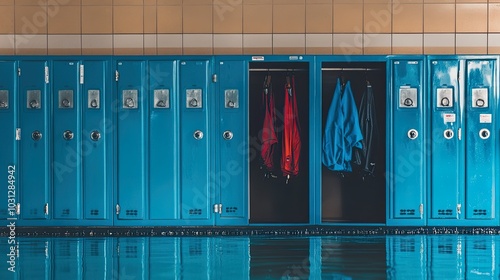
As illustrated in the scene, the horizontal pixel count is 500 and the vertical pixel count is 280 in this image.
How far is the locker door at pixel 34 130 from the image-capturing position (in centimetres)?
938

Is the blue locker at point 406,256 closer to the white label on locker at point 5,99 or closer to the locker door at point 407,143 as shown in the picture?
the locker door at point 407,143

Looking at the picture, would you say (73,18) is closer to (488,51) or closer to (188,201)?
(188,201)

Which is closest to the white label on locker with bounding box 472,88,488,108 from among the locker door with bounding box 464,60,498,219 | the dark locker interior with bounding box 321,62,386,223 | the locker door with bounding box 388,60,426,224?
the locker door with bounding box 464,60,498,219

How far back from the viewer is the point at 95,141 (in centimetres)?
939

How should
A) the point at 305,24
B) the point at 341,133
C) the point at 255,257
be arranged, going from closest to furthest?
1. the point at 255,257
2. the point at 341,133
3. the point at 305,24

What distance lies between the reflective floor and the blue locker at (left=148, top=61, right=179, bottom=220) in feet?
1.51

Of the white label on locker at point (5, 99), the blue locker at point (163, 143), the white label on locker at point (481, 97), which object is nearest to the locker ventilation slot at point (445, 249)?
the white label on locker at point (481, 97)

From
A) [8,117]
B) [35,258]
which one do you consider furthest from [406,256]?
[8,117]

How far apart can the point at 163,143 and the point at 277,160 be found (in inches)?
52.8

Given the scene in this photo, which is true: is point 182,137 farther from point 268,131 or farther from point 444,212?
point 444,212

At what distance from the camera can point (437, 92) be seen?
30.7 ft

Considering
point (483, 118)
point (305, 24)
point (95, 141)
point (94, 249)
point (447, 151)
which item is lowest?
point (94, 249)

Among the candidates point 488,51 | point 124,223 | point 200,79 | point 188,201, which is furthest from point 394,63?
point 124,223

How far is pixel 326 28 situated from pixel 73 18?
9.41 ft
